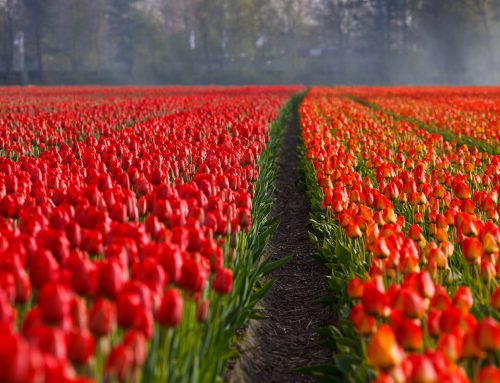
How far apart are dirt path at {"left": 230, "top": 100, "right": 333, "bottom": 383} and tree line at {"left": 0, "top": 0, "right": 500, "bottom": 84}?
2374 inches

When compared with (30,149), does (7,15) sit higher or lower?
higher

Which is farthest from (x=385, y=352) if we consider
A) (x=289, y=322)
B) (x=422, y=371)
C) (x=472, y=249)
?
(x=289, y=322)

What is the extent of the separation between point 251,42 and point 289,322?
227 feet

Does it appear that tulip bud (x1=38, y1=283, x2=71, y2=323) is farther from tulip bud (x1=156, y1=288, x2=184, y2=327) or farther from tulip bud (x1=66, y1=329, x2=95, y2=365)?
tulip bud (x1=156, y1=288, x2=184, y2=327)

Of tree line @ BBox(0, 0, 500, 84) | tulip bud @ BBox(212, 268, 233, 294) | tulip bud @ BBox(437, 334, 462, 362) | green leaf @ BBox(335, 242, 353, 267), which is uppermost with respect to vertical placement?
tree line @ BBox(0, 0, 500, 84)

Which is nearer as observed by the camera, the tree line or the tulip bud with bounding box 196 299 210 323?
the tulip bud with bounding box 196 299 210 323

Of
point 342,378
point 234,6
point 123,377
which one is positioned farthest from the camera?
point 234,6

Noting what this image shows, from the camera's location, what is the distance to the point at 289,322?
15.5 feet

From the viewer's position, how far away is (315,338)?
14.4 feet

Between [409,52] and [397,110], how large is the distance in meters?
56.8

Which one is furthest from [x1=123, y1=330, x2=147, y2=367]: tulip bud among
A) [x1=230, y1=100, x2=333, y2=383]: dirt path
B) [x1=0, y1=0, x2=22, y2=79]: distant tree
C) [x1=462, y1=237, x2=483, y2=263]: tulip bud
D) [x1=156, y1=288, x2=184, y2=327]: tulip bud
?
[x1=0, y1=0, x2=22, y2=79]: distant tree

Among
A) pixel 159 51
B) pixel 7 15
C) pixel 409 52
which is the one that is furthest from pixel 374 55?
pixel 7 15

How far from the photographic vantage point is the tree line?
221 feet

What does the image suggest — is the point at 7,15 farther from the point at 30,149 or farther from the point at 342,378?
the point at 342,378
